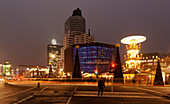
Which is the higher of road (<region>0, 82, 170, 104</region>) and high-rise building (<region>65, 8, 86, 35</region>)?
high-rise building (<region>65, 8, 86, 35</region>)

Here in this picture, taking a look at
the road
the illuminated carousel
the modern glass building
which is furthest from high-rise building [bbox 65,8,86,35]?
the road

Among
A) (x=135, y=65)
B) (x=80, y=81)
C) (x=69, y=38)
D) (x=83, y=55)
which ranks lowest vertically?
(x=80, y=81)

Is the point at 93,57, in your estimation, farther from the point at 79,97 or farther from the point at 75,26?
the point at 79,97

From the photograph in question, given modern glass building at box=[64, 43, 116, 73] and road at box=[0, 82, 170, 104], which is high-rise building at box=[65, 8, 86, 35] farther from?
road at box=[0, 82, 170, 104]

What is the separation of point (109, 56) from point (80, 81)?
86507 millimetres

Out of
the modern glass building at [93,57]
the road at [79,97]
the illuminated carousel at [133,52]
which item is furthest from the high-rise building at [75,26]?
the road at [79,97]

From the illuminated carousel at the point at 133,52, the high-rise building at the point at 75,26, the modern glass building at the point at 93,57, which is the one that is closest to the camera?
the illuminated carousel at the point at 133,52

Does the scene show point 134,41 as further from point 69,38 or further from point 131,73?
point 69,38

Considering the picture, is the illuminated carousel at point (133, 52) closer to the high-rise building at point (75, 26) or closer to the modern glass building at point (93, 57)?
the modern glass building at point (93, 57)

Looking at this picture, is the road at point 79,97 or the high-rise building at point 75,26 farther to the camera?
the high-rise building at point 75,26

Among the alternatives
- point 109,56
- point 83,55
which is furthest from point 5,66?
point 109,56

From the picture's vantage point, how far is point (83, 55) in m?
116

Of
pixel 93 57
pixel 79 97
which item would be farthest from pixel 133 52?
pixel 93 57

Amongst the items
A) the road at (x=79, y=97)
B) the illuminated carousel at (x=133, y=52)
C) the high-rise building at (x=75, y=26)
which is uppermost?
the high-rise building at (x=75, y=26)
